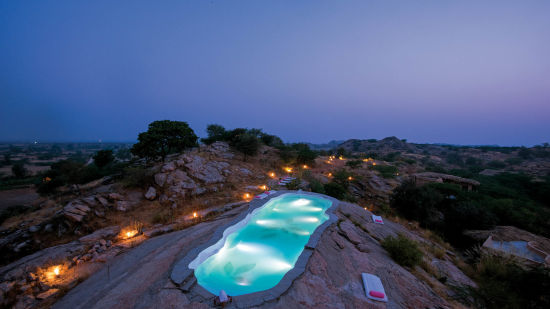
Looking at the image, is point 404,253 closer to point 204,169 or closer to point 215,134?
point 204,169

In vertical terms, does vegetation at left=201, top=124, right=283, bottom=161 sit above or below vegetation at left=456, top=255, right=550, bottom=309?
above

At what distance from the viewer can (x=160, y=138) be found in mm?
13797

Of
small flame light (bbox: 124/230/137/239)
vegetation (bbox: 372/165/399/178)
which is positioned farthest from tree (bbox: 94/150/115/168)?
vegetation (bbox: 372/165/399/178)

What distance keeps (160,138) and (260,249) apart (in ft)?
40.5

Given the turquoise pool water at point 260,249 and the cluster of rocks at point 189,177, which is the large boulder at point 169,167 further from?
the turquoise pool water at point 260,249

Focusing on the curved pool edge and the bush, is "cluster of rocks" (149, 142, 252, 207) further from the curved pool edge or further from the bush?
the bush

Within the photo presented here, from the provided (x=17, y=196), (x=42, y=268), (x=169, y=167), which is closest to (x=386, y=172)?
(x=169, y=167)

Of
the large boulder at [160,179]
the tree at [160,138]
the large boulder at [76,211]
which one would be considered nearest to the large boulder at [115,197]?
the large boulder at [76,211]

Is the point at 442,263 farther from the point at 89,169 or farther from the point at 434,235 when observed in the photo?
the point at 89,169

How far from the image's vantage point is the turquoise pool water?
441 cm

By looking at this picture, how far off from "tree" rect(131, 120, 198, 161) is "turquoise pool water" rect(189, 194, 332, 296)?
1069cm

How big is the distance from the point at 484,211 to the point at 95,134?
289598 mm

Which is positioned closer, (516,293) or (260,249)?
(516,293)

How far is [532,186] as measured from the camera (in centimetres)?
1691
